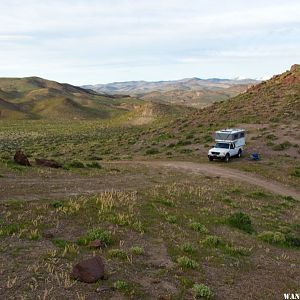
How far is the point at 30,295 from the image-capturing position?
9445mm

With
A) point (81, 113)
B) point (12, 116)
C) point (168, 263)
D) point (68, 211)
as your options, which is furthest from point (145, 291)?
point (81, 113)

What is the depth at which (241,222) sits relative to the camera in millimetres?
17922

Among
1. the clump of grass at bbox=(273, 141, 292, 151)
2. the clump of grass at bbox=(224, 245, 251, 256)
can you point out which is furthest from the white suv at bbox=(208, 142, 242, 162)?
the clump of grass at bbox=(224, 245, 251, 256)

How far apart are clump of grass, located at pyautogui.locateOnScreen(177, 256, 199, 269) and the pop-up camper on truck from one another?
2855cm

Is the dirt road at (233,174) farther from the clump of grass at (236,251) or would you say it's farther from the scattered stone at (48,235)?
the scattered stone at (48,235)

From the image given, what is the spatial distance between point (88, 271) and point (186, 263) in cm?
302

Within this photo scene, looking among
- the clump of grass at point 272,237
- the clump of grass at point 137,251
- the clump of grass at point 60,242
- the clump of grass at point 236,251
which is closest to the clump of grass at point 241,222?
the clump of grass at point 272,237

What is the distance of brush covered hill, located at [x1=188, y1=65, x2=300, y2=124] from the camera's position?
6116cm

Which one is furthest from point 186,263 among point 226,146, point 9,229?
point 226,146

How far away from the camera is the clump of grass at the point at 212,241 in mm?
14531

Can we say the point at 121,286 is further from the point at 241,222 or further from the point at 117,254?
the point at 241,222

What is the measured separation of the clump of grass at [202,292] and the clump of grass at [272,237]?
22.0 ft

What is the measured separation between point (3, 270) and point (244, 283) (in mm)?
6387

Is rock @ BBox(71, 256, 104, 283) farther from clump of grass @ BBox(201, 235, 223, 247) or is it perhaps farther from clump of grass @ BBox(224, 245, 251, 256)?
clump of grass @ BBox(224, 245, 251, 256)
